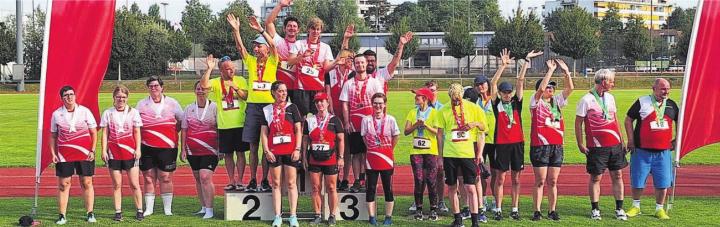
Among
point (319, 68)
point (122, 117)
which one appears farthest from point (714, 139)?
point (122, 117)

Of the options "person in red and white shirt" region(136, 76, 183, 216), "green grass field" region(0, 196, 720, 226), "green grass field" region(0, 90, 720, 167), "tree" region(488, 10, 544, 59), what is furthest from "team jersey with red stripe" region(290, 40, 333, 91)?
"tree" region(488, 10, 544, 59)

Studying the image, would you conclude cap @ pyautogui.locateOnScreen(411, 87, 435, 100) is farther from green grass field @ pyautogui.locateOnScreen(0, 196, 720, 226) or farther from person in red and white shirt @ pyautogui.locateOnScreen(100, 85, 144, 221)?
person in red and white shirt @ pyautogui.locateOnScreen(100, 85, 144, 221)

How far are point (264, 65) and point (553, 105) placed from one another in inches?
127

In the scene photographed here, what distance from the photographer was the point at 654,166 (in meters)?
9.32

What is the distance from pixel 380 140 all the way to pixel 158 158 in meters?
2.60

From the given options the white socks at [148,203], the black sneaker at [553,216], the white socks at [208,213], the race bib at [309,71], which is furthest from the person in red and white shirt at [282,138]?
the black sneaker at [553,216]

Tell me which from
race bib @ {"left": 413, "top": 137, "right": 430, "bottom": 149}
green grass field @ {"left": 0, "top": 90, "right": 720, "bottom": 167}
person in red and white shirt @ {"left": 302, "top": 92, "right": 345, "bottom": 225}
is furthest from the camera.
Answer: green grass field @ {"left": 0, "top": 90, "right": 720, "bottom": 167}

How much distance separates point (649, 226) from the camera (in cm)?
876

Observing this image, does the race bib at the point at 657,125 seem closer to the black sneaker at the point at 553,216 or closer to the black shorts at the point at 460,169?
the black sneaker at the point at 553,216

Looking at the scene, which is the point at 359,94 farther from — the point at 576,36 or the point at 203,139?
the point at 576,36

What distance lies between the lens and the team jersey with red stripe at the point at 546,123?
8.96m

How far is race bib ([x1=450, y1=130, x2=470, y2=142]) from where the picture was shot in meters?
8.44

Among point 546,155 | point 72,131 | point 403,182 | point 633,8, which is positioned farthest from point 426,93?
point 633,8

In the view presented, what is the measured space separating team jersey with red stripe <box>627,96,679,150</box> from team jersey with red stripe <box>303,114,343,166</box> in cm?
344
